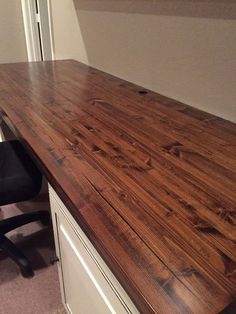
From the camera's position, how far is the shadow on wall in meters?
0.91

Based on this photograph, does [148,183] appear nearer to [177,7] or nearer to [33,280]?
[177,7]

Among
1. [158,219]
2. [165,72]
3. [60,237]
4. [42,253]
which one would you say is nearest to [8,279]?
[42,253]

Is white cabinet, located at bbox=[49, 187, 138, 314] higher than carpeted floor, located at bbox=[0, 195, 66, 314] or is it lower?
higher

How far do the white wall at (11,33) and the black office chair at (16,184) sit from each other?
1.61 m

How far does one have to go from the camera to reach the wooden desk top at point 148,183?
429 millimetres

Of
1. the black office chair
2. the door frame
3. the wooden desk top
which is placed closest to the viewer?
the wooden desk top

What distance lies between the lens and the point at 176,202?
58cm

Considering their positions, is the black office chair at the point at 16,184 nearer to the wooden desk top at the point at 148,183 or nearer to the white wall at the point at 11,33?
the wooden desk top at the point at 148,183

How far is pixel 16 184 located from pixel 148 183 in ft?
2.15

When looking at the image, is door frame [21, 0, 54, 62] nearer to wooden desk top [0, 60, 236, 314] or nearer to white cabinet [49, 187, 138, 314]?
wooden desk top [0, 60, 236, 314]

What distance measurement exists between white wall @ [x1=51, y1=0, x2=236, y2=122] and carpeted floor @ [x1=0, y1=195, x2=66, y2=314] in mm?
1027

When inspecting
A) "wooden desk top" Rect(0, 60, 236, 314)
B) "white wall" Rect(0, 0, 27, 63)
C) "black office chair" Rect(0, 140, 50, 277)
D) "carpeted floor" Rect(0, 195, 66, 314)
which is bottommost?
"carpeted floor" Rect(0, 195, 66, 314)

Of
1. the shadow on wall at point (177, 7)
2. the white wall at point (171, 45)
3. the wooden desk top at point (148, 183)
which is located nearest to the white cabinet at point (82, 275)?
the wooden desk top at point (148, 183)

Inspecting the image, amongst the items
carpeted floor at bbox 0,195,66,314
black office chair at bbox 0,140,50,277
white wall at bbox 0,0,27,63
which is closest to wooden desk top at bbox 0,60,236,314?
black office chair at bbox 0,140,50,277
